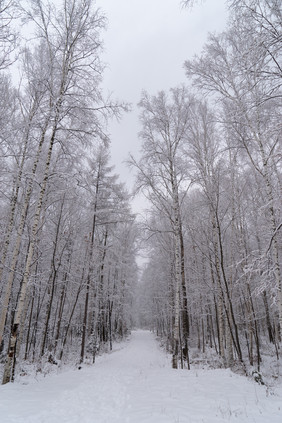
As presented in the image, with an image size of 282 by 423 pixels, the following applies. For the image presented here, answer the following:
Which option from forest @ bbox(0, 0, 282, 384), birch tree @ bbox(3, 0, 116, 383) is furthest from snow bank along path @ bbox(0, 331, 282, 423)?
birch tree @ bbox(3, 0, 116, 383)

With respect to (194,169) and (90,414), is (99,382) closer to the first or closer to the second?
(90,414)

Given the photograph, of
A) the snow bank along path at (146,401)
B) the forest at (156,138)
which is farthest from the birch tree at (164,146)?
the snow bank along path at (146,401)

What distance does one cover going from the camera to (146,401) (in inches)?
204

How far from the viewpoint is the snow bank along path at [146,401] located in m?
4.10

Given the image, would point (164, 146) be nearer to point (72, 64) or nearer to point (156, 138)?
point (156, 138)

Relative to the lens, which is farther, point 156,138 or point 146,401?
point 156,138

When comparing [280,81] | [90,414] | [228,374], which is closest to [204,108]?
[280,81]

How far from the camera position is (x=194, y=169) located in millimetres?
10656

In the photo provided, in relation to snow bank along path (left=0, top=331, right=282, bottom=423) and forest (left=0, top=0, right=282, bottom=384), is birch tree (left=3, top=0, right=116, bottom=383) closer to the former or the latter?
forest (left=0, top=0, right=282, bottom=384)

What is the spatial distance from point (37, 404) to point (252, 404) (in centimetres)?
461

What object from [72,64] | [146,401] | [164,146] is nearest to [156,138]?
[164,146]

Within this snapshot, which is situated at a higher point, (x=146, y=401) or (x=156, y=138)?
(x=156, y=138)

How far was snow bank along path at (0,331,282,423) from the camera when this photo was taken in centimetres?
410

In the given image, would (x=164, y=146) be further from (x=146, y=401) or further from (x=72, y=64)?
(x=146, y=401)
